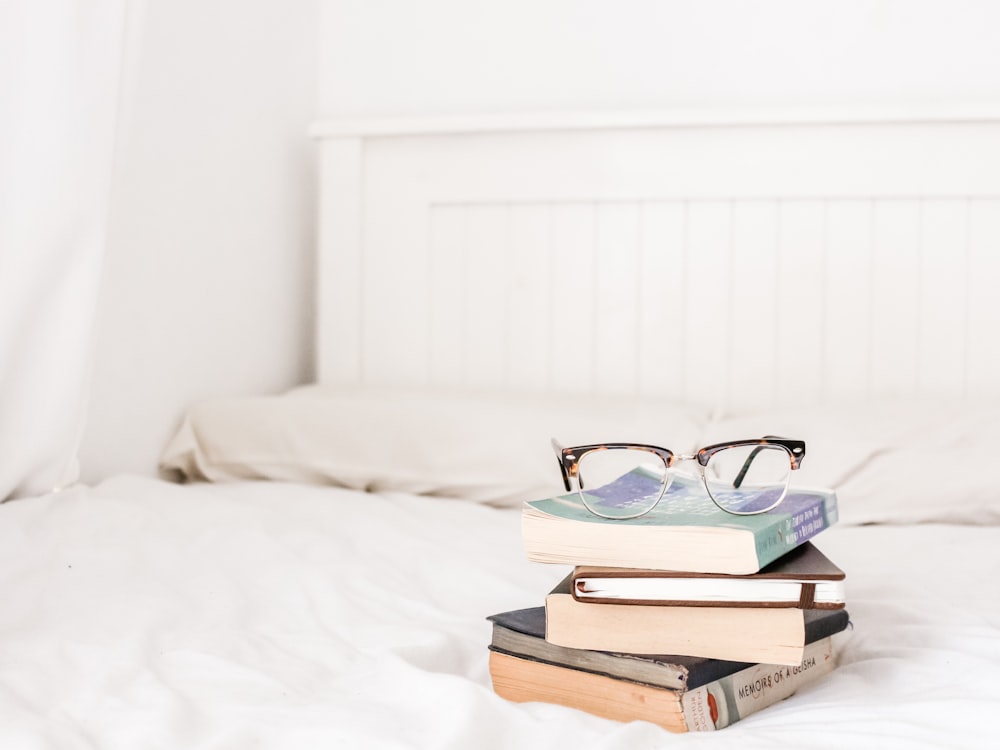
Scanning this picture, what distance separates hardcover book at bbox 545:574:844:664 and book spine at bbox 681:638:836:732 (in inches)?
1.1

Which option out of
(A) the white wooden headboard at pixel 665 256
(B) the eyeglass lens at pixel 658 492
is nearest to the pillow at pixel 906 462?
(A) the white wooden headboard at pixel 665 256

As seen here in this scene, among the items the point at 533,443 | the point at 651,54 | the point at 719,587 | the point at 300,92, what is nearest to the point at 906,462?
the point at 533,443

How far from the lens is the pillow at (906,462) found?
3.74 ft

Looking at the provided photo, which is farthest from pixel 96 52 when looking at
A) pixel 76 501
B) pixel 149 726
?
pixel 149 726

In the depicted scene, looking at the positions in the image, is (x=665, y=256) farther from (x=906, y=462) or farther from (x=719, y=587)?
(x=719, y=587)

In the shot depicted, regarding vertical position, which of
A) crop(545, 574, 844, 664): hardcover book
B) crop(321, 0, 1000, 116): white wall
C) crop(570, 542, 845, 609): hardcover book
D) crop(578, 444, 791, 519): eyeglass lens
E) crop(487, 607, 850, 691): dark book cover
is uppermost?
crop(321, 0, 1000, 116): white wall

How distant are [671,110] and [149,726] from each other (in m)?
1.39

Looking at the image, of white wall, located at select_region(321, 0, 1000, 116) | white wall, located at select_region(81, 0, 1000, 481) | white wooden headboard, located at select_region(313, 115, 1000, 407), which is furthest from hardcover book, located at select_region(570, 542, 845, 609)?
white wall, located at select_region(321, 0, 1000, 116)

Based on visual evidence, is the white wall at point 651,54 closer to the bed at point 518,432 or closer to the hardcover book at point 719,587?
the bed at point 518,432

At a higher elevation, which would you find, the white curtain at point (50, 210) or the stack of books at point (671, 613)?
the white curtain at point (50, 210)

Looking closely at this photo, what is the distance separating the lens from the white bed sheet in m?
0.51

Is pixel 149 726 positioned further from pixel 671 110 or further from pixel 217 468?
pixel 671 110

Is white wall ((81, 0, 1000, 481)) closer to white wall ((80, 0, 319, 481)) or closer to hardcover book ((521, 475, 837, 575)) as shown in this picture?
white wall ((80, 0, 319, 481))

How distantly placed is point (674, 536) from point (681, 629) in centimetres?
6
